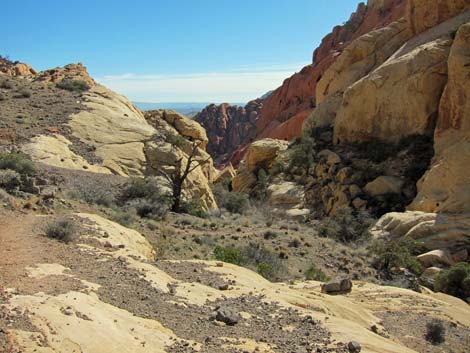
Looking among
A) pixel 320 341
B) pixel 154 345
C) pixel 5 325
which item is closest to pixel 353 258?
pixel 320 341

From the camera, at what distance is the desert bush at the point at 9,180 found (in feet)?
41.9

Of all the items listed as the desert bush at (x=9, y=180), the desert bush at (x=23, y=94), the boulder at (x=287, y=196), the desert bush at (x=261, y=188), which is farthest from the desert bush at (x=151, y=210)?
the desert bush at (x=261, y=188)

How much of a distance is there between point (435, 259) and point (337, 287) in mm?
7351

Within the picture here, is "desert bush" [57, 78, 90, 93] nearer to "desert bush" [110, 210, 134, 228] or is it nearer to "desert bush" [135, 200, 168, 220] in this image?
"desert bush" [135, 200, 168, 220]

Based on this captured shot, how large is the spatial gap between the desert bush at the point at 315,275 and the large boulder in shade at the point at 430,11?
21164mm

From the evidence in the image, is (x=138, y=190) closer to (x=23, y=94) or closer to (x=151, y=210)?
(x=151, y=210)

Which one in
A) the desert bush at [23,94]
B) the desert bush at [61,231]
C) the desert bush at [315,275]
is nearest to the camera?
the desert bush at [61,231]

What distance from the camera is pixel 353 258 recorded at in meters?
16.2

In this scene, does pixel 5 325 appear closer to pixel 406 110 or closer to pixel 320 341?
pixel 320 341

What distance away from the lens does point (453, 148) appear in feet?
69.6

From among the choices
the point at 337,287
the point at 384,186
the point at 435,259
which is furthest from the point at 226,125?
→ the point at 337,287

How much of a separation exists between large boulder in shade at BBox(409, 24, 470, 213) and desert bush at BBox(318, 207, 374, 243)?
2267 millimetres

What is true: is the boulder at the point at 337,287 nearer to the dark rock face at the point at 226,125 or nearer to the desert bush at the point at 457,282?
the desert bush at the point at 457,282

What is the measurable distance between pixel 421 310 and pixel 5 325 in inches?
338
